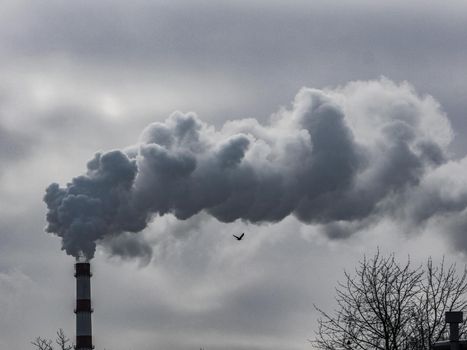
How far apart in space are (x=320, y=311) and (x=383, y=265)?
2307 millimetres

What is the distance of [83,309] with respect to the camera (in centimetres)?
6662

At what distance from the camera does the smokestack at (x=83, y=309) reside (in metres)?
66.3

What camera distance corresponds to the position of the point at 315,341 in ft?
105

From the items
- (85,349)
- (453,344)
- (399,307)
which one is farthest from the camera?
(85,349)

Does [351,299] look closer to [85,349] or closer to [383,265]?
[383,265]

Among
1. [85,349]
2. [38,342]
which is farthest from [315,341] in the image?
[38,342]

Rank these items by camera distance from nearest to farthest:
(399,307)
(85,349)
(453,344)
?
1. (453,344)
2. (399,307)
3. (85,349)

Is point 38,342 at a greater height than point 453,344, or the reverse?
point 38,342

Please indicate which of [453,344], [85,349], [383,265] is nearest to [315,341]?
[383,265]

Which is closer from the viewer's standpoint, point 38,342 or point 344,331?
point 344,331

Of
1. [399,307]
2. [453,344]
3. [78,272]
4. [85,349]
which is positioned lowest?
[453,344]

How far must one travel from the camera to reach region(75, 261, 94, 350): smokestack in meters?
66.3

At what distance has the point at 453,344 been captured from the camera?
2595 centimetres

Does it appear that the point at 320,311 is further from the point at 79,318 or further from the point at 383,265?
the point at 79,318
